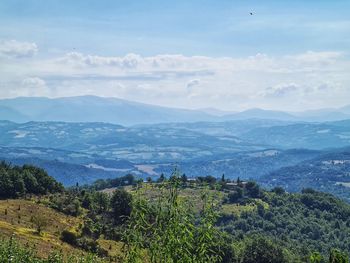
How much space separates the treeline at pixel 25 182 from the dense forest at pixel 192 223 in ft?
0.76

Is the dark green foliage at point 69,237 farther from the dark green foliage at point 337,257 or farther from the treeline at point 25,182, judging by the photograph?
the dark green foliage at point 337,257

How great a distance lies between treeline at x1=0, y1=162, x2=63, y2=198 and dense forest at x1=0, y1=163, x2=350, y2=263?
231 millimetres

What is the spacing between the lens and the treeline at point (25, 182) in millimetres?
76188

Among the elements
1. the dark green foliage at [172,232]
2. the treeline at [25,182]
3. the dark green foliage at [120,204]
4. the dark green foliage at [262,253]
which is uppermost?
the dark green foliage at [172,232]

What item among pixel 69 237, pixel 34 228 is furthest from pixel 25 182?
pixel 69 237

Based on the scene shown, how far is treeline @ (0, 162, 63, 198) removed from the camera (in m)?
76.2

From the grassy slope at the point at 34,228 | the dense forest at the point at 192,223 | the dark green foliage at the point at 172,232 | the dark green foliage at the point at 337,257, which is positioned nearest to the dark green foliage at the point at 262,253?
the dense forest at the point at 192,223

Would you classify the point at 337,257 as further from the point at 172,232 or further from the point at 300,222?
the point at 300,222

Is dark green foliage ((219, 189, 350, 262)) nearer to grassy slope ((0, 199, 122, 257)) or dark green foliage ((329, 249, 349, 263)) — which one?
grassy slope ((0, 199, 122, 257))

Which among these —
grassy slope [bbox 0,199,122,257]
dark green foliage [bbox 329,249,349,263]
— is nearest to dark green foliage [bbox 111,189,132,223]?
grassy slope [bbox 0,199,122,257]

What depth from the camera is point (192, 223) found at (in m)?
16.8

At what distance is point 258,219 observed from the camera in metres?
143

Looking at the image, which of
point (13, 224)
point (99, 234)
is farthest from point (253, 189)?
point (13, 224)

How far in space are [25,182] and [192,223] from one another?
7068cm
